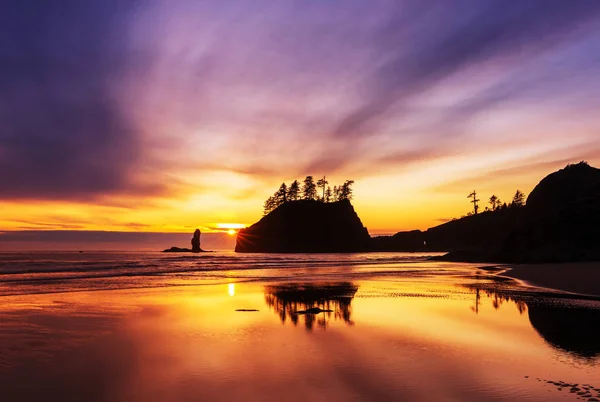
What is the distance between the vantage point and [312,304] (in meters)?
18.1

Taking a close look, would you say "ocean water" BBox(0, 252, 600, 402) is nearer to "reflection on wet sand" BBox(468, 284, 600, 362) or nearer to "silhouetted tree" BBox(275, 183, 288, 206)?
"reflection on wet sand" BBox(468, 284, 600, 362)

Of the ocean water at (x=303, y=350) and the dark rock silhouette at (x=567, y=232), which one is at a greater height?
the dark rock silhouette at (x=567, y=232)

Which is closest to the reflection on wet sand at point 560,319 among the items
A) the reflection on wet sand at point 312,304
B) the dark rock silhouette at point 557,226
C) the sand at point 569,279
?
the sand at point 569,279

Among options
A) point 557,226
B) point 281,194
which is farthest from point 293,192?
point 557,226

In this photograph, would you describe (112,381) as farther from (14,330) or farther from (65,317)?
(65,317)

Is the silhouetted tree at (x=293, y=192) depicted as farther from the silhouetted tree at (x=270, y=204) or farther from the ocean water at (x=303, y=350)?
the ocean water at (x=303, y=350)

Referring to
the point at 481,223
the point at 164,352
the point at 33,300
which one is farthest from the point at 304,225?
the point at 164,352

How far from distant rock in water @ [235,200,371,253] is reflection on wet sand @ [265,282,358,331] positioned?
12891cm

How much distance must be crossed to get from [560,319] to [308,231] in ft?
464

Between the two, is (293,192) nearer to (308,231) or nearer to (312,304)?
(308,231)

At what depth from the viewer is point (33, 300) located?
20.0 m

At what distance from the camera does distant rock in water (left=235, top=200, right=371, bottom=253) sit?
15338cm

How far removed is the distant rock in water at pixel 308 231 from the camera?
153375mm

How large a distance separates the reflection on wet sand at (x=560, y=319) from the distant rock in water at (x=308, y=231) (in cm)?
13214
